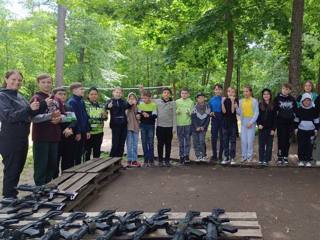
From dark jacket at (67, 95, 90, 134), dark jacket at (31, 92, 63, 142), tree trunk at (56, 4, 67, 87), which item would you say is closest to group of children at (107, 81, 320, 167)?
dark jacket at (67, 95, 90, 134)

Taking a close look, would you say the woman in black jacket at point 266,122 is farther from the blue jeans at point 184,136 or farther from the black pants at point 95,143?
the black pants at point 95,143

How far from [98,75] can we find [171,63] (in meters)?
18.2

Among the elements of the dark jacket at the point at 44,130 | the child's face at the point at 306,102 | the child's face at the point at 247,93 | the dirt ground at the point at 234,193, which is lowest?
the dirt ground at the point at 234,193

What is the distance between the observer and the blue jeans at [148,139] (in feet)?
32.3

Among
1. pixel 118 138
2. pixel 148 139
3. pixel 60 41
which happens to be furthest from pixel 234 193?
pixel 60 41

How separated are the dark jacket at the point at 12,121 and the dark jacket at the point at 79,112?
215cm

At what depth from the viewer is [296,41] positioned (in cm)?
1180

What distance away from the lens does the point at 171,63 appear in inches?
533

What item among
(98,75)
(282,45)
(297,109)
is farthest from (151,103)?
(98,75)

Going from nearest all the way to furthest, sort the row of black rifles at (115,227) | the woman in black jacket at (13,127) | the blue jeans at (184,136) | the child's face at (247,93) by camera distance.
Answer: the row of black rifles at (115,227), the woman in black jacket at (13,127), the child's face at (247,93), the blue jeans at (184,136)

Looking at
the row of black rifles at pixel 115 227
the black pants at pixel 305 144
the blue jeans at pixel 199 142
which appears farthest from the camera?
the blue jeans at pixel 199 142

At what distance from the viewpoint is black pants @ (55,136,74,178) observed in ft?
26.8

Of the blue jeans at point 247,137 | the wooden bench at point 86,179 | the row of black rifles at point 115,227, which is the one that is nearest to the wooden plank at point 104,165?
the wooden bench at point 86,179

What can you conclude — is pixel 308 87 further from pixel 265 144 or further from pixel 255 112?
pixel 265 144
